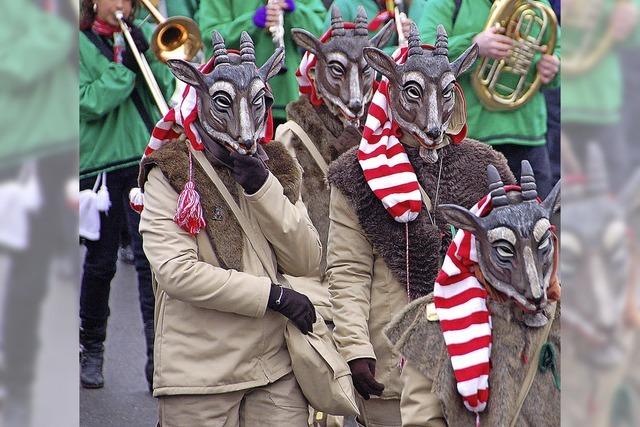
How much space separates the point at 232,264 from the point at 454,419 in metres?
1.13

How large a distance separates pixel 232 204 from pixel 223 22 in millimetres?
3042

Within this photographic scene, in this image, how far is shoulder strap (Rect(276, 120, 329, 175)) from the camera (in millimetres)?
5949

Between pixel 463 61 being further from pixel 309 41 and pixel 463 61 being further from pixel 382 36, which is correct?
pixel 382 36

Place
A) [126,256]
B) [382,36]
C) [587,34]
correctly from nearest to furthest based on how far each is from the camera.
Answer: [587,34]
[382,36]
[126,256]

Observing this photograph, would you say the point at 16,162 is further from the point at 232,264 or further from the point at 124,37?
the point at 124,37

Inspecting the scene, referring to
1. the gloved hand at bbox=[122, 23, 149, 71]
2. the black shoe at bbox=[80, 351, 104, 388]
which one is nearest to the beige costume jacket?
the gloved hand at bbox=[122, 23, 149, 71]

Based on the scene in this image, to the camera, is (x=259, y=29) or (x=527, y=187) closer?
(x=527, y=187)

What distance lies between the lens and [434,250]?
15.3 ft

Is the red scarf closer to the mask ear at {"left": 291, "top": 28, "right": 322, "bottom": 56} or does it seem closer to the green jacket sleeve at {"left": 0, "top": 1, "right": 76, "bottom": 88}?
the mask ear at {"left": 291, "top": 28, "right": 322, "bottom": 56}

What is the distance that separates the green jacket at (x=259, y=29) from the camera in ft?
23.4

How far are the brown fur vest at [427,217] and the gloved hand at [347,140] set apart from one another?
1.26 m

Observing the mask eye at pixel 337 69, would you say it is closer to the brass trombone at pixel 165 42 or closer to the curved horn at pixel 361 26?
the curved horn at pixel 361 26

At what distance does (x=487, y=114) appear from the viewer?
730 centimetres

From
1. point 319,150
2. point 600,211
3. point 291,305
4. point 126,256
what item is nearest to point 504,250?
point 291,305
